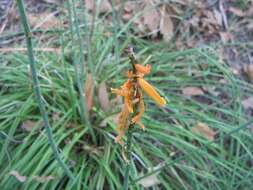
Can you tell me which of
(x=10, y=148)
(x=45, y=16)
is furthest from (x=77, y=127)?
(x=45, y=16)

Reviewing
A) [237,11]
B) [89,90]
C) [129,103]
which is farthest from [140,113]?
[237,11]


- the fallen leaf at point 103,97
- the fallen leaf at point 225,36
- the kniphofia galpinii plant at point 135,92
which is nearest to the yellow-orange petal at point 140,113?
the kniphofia galpinii plant at point 135,92

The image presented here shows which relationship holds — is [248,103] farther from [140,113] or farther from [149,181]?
[140,113]

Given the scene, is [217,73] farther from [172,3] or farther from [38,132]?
[38,132]

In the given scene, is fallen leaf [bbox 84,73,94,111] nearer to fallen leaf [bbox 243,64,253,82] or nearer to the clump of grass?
the clump of grass

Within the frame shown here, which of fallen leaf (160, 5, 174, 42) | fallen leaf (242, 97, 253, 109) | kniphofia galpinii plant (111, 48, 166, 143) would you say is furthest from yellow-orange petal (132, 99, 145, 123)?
fallen leaf (160, 5, 174, 42)

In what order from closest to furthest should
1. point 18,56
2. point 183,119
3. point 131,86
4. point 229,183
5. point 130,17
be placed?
point 131,86 < point 229,183 < point 183,119 < point 18,56 < point 130,17
